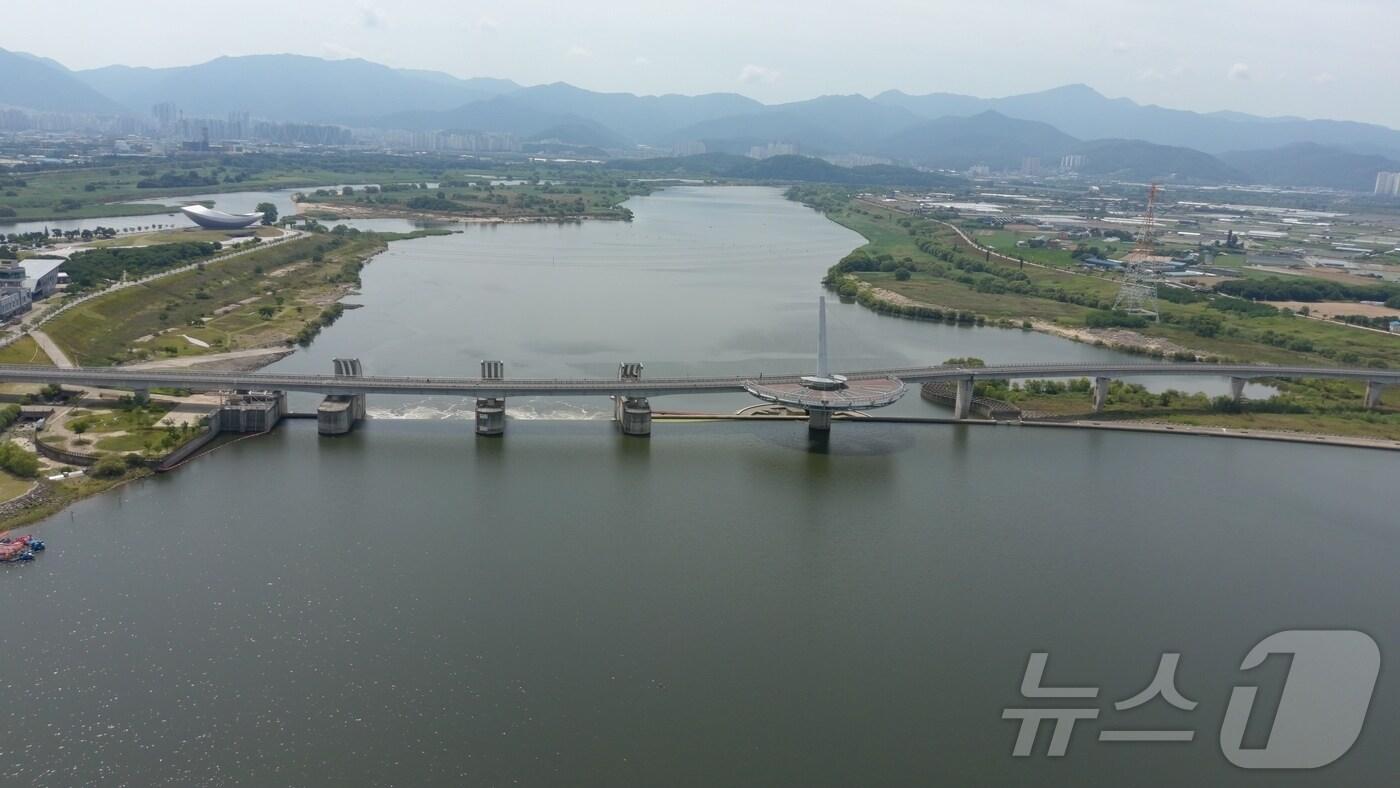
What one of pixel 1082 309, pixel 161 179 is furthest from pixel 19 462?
pixel 161 179

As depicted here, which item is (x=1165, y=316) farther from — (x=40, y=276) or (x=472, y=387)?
(x=40, y=276)

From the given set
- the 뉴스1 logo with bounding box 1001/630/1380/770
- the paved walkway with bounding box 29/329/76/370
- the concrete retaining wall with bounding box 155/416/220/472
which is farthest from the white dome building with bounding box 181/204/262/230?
the 뉴스1 logo with bounding box 1001/630/1380/770

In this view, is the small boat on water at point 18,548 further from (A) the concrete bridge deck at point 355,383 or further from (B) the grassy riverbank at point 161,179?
(B) the grassy riverbank at point 161,179

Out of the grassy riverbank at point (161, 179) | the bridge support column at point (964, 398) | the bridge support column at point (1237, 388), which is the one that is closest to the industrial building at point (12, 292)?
the grassy riverbank at point (161, 179)

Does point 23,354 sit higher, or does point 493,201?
point 493,201

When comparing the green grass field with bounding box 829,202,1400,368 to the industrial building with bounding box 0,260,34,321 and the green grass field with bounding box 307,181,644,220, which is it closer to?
the green grass field with bounding box 307,181,644,220

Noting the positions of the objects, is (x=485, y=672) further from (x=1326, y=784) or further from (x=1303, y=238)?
(x=1303, y=238)

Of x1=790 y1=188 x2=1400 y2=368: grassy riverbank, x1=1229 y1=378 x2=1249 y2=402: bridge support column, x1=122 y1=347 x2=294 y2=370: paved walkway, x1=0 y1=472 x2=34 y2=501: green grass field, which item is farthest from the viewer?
x1=790 y1=188 x2=1400 y2=368: grassy riverbank
